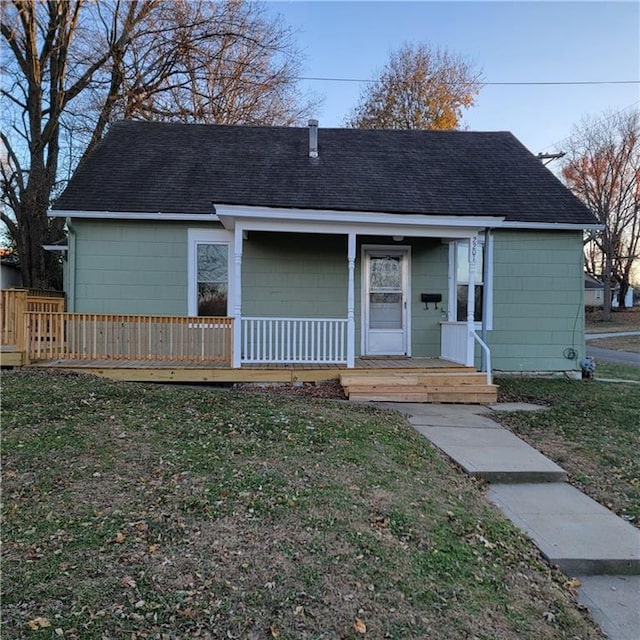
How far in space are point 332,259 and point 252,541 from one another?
654cm

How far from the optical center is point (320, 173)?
938 cm

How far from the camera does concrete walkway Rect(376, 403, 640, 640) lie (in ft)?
9.15

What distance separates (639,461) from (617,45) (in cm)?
803

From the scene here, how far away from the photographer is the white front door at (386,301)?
9.00m

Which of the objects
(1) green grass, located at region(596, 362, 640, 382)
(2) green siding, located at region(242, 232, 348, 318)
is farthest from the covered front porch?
(1) green grass, located at region(596, 362, 640, 382)

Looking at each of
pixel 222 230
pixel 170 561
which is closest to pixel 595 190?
pixel 222 230

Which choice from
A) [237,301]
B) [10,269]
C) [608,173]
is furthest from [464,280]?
[608,173]

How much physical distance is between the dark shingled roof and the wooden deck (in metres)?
2.53

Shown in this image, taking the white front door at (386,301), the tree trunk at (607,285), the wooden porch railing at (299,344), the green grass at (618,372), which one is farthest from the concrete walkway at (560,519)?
the tree trunk at (607,285)

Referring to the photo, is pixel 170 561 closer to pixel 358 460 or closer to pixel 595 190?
pixel 358 460

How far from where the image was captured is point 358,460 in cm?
416

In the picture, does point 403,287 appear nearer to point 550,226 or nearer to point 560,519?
point 550,226

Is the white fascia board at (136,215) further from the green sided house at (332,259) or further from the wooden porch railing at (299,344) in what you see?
the wooden porch railing at (299,344)

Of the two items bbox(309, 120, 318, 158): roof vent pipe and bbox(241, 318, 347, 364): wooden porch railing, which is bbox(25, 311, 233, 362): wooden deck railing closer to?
bbox(241, 318, 347, 364): wooden porch railing
